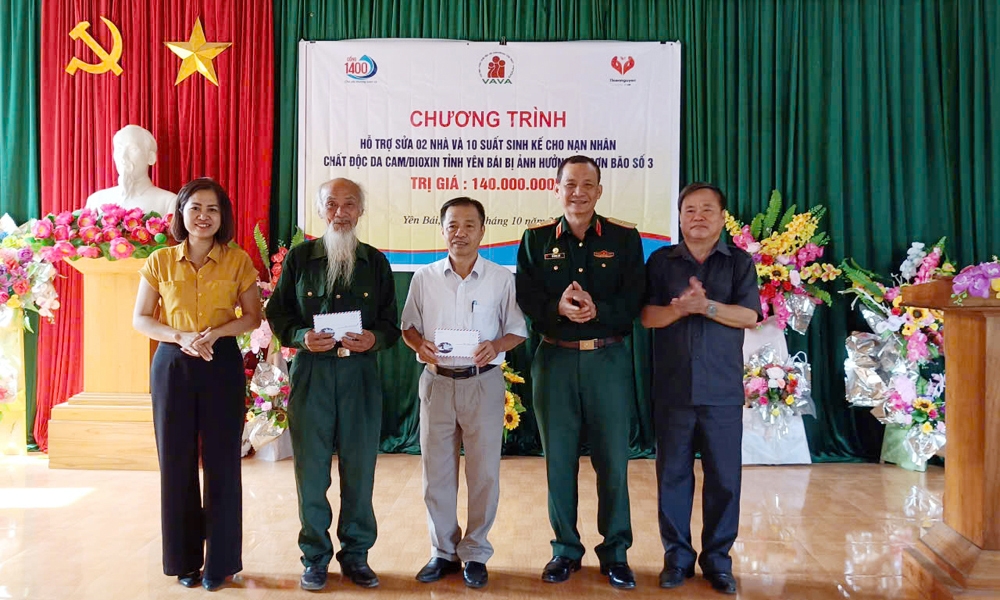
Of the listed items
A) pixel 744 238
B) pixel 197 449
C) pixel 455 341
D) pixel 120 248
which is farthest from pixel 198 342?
pixel 744 238

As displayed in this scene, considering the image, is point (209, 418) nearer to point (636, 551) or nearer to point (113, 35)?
point (636, 551)

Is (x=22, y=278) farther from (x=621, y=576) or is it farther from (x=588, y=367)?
(x=621, y=576)

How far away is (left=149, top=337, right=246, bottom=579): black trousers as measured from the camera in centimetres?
277

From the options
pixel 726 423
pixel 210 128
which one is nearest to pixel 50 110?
pixel 210 128

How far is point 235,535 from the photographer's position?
2.85 m

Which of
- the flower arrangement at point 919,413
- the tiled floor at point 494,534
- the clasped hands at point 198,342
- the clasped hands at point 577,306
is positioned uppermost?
the clasped hands at point 577,306

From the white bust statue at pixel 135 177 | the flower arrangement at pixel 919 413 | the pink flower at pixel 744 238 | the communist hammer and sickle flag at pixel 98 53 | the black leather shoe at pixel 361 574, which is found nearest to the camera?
the black leather shoe at pixel 361 574

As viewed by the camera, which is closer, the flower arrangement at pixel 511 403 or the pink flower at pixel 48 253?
the pink flower at pixel 48 253

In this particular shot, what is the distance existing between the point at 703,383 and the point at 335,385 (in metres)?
1.30

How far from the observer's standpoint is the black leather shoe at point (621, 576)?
286 cm

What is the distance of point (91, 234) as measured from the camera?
15.4 ft

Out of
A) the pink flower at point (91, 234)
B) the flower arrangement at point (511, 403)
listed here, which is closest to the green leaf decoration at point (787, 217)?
the flower arrangement at point (511, 403)

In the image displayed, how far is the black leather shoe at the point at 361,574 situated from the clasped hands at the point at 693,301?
4.74 feet

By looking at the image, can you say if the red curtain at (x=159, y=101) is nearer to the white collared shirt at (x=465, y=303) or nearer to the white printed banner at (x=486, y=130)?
the white printed banner at (x=486, y=130)
